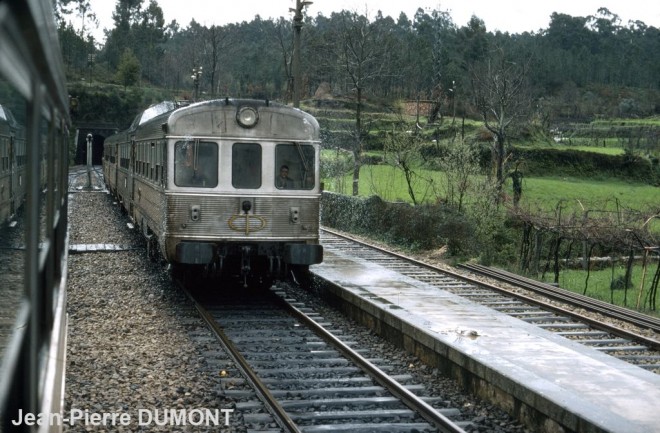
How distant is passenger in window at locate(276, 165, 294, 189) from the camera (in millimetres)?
12039

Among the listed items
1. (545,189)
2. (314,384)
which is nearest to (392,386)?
(314,384)

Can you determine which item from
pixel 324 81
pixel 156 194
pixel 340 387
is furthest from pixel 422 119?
pixel 340 387

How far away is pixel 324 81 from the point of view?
256 ft

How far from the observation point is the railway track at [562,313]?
1021cm

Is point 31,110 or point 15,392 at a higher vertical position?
point 31,110

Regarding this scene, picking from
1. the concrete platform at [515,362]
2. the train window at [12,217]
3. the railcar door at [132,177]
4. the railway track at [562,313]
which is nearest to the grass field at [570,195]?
the railway track at [562,313]

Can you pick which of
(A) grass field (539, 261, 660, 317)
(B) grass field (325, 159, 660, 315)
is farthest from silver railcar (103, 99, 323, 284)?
(A) grass field (539, 261, 660, 317)

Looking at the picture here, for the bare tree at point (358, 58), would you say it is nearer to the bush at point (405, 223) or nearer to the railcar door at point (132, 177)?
the bush at point (405, 223)

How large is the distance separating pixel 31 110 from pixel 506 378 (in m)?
5.18

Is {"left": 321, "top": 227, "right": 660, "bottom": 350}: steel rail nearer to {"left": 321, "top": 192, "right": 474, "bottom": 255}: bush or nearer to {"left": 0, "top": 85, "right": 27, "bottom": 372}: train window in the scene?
{"left": 321, "top": 192, "right": 474, "bottom": 255}: bush

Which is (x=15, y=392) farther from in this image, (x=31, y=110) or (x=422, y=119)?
(x=422, y=119)

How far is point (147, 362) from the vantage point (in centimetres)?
877

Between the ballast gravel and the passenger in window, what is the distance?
2.01 metres

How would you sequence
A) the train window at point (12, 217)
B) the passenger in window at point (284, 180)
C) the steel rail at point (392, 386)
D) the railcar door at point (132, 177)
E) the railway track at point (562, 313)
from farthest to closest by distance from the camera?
the railcar door at point (132, 177) → the passenger in window at point (284, 180) → the railway track at point (562, 313) → the steel rail at point (392, 386) → the train window at point (12, 217)
